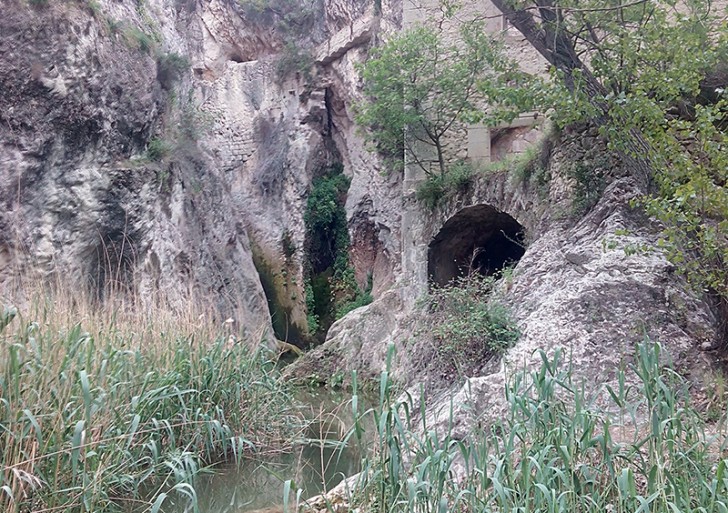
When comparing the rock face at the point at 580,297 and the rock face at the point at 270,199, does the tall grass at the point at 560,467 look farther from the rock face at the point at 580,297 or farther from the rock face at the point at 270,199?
the rock face at the point at 270,199

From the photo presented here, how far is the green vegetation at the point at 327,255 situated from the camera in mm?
15008

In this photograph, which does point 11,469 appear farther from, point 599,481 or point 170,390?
point 599,481

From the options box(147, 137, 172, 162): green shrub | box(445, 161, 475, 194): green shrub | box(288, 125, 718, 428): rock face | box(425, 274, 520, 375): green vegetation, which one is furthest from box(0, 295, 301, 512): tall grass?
box(147, 137, 172, 162): green shrub

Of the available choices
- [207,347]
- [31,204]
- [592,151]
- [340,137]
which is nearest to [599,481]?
[207,347]

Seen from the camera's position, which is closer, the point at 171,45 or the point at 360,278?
the point at 171,45

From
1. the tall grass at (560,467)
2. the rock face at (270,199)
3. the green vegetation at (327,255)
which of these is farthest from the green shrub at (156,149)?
the tall grass at (560,467)

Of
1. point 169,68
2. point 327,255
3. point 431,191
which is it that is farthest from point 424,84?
point 327,255

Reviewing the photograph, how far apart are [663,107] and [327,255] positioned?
11.6 m

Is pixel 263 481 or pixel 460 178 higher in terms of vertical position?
pixel 460 178

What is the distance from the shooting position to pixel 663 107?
4652 millimetres

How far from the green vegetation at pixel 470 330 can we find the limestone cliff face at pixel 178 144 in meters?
1.75

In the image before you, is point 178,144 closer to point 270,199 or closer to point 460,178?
point 270,199

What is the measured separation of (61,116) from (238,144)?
7505 millimetres

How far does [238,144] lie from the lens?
16.9 meters
